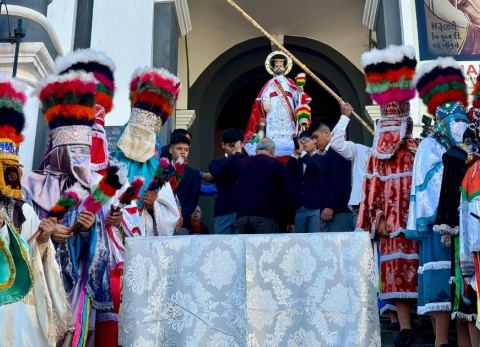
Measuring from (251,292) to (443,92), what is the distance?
8.84 feet

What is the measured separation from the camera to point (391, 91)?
6270mm

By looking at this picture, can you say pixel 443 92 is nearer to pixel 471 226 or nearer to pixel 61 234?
pixel 471 226

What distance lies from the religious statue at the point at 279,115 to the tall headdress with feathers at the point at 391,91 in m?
3.02

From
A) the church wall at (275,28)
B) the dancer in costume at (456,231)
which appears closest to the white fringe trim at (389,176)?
the dancer in costume at (456,231)

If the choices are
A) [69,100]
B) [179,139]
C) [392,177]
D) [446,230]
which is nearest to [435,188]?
[446,230]

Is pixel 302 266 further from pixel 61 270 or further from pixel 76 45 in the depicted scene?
pixel 76 45

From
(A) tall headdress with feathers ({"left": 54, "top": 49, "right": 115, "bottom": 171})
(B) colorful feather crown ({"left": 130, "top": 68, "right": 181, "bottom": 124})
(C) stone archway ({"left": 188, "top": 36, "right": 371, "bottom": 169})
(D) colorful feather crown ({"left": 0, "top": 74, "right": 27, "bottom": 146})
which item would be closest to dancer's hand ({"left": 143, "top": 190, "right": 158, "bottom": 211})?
(A) tall headdress with feathers ({"left": 54, "top": 49, "right": 115, "bottom": 171})

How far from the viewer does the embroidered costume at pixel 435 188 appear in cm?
527

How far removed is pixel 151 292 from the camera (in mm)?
4242

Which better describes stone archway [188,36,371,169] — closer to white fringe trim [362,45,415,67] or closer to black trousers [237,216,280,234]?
white fringe trim [362,45,415,67]

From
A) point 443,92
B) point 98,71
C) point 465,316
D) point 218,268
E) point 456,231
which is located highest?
point 98,71

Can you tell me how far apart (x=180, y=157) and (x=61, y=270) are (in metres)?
2.43

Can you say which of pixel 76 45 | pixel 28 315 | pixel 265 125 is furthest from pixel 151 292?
pixel 76 45

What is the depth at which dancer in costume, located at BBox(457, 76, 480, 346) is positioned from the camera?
4.82 m
